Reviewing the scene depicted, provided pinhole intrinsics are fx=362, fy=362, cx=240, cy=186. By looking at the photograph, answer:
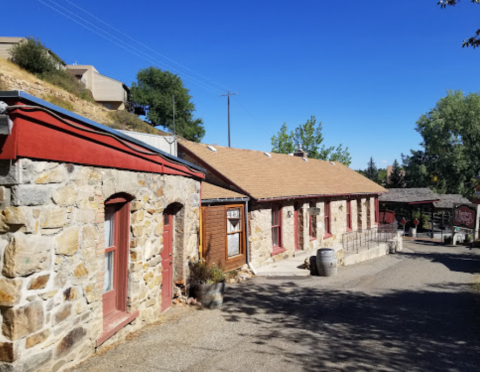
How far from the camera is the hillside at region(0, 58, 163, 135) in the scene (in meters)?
22.4

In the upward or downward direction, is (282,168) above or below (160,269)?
above

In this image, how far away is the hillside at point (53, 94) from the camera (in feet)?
73.5

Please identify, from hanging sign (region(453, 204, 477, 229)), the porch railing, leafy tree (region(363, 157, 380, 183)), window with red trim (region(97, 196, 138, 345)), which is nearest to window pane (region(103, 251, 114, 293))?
window with red trim (region(97, 196, 138, 345))

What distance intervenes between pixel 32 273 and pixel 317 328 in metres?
4.76

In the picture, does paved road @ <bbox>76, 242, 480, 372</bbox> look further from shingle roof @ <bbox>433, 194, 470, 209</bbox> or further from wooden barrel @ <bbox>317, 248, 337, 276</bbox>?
shingle roof @ <bbox>433, 194, 470, 209</bbox>

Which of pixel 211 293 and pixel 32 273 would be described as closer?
pixel 32 273

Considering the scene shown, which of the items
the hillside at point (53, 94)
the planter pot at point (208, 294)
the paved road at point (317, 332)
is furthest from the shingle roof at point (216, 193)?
the hillside at point (53, 94)

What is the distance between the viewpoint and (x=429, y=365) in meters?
4.92

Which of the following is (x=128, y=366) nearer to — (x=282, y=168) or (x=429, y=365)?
(x=429, y=365)

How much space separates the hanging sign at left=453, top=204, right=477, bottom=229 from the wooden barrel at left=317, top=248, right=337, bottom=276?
46.2 ft

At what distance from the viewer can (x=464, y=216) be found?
2136 centimetres

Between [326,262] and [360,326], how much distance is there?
4793 millimetres

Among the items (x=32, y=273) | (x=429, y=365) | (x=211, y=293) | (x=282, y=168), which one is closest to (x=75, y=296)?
(x=32, y=273)

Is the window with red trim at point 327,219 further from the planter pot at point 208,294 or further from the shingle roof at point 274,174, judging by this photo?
the planter pot at point 208,294
